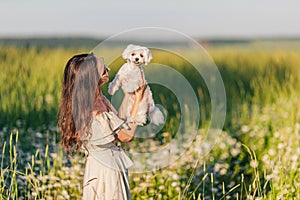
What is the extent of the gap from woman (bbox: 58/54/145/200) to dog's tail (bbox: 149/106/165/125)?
11 centimetres

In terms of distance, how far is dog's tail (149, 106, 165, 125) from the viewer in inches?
151

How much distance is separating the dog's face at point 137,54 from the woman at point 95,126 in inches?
7.5

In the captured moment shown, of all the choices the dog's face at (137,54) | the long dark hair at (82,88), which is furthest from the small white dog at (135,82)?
the long dark hair at (82,88)

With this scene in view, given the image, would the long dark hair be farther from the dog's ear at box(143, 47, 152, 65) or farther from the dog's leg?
the dog's ear at box(143, 47, 152, 65)

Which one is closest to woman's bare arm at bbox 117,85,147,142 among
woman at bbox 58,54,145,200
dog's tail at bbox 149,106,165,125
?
woman at bbox 58,54,145,200

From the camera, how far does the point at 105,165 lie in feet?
12.9

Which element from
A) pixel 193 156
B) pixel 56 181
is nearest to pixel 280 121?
pixel 193 156

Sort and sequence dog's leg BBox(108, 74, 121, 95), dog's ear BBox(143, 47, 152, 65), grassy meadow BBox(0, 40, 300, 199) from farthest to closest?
grassy meadow BBox(0, 40, 300, 199), dog's leg BBox(108, 74, 121, 95), dog's ear BBox(143, 47, 152, 65)

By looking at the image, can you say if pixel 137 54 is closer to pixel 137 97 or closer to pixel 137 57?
pixel 137 57

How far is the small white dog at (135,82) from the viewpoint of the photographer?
12.1 feet

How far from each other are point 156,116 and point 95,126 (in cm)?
37

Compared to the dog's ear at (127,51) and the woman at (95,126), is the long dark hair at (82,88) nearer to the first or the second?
the woman at (95,126)

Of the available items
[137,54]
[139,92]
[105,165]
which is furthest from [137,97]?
[105,165]

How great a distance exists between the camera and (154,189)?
5.49 m
